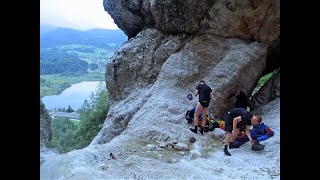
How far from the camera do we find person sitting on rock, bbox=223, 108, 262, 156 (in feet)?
26.5

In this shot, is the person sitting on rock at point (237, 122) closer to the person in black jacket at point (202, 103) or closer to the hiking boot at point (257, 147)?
the hiking boot at point (257, 147)

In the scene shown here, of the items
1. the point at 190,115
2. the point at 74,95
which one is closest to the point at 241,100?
the point at 190,115

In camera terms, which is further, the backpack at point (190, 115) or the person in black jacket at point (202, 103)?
the backpack at point (190, 115)

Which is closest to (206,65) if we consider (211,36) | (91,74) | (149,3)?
(211,36)

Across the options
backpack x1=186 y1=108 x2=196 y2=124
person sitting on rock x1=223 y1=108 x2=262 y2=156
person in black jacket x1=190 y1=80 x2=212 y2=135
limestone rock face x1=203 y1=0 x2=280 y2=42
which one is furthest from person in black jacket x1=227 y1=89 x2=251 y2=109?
person sitting on rock x1=223 y1=108 x2=262 y2=156

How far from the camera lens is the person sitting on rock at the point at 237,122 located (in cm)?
806

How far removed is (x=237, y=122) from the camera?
320 inches

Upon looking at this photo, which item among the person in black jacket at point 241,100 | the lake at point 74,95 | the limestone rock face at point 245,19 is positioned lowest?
the lake at point 74,95

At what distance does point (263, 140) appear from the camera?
893 centimetres

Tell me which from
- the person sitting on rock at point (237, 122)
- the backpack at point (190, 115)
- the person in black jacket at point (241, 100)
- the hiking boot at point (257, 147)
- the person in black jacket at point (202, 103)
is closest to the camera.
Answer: the person sitting on rock at point (237, 122)

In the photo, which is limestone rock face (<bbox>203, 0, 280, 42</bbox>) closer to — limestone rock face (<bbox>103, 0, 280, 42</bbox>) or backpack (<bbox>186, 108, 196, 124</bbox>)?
limestone rock face (<bbox>103, 0, 280, 42</bbox>)

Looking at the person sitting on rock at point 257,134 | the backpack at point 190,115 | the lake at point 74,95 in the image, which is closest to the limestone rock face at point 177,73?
the backpack at point 190,115

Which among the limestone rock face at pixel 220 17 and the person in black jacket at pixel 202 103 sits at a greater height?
the limestone rock face at pixel 220 17
